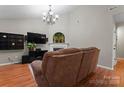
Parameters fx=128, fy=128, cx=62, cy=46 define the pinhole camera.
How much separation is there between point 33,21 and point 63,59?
711 millimetres

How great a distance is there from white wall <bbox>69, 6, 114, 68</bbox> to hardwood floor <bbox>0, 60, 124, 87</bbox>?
0.17m

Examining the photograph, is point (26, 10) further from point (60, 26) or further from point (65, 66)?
point (65, 66)

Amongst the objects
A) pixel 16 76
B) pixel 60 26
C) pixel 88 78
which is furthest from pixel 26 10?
pixel 88 78

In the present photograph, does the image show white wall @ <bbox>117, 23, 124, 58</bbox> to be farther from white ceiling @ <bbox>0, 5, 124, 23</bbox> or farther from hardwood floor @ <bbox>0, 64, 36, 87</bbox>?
hardwood floor @ <bbox>0, 64, 36, 87</bbox>

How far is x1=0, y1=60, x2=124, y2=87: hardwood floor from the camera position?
1.86 meters

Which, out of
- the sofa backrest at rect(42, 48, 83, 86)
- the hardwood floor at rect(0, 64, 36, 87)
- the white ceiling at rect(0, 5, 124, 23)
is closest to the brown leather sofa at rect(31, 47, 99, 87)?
the sofa backrest at rect(42, 48, 83, 86)

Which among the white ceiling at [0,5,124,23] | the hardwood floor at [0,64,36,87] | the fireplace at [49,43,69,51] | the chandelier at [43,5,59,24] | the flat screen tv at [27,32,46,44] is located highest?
the white ceiling at [0,5,124,23]

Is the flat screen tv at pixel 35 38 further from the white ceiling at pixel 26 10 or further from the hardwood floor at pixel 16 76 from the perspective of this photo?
the hardwood floor at pixel 16 76

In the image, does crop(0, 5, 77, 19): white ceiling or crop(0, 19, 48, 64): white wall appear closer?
crop(0, 5, 77, 19): white ceiling

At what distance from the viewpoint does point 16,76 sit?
2.22m

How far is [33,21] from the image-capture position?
6.15 feet

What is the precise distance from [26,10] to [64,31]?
2.03 feet

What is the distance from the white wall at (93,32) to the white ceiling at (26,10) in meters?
0.24
